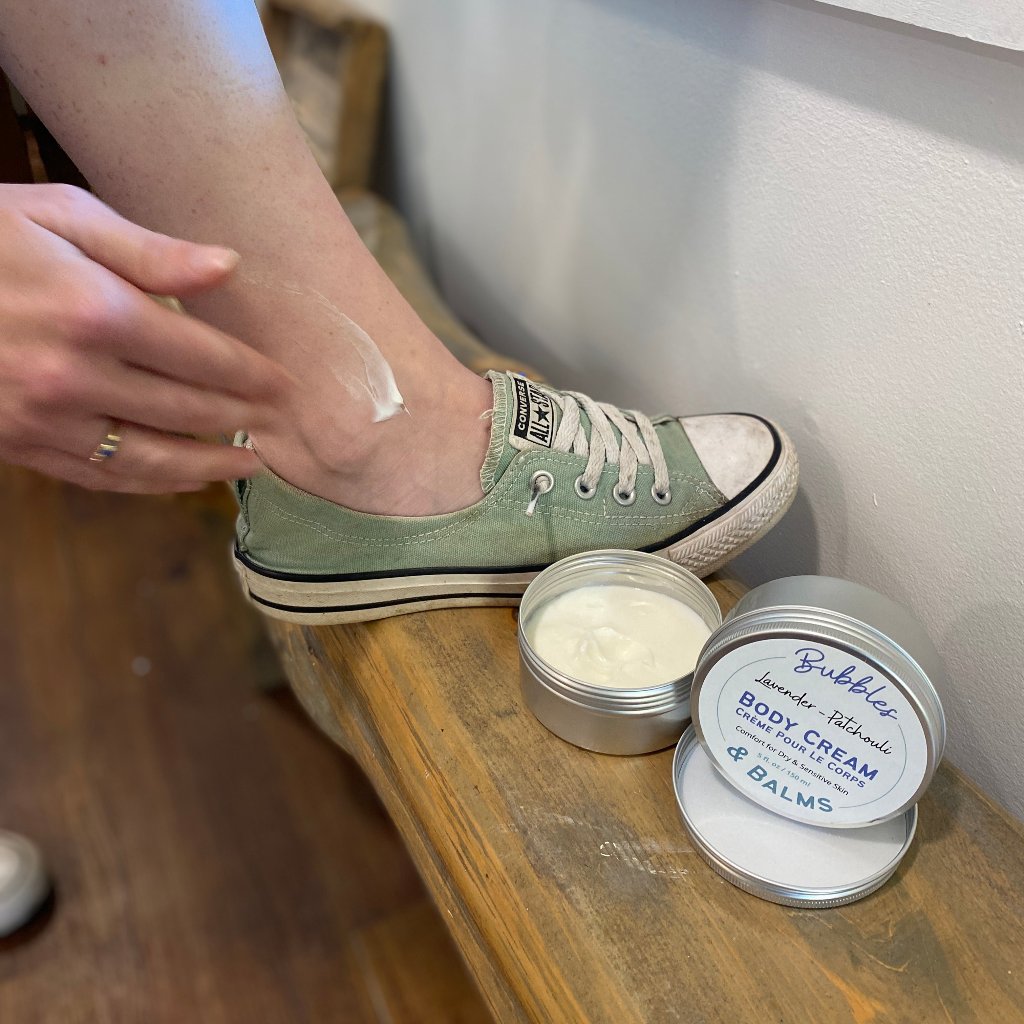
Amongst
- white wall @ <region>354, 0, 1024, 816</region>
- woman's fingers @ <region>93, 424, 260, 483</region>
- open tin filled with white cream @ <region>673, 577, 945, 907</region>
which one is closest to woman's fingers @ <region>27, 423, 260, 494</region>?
woman's fingers @ <region>93, 424, 260, 483</region>

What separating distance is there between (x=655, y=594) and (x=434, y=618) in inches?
6.0

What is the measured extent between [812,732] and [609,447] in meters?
0.24

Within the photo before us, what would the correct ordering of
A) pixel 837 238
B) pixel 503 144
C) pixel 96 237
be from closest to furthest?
pixel 96 237 < pixel 837 238 < pixel 503 144

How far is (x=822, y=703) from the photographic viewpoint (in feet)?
1.39

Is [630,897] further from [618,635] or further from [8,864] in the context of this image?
[8,864]

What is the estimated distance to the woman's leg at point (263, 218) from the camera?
426mm

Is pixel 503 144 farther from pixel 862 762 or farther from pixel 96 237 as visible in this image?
pixel 862 762

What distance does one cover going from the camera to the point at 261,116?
466 millimetres

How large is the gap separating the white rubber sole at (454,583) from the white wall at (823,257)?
0.08 meters

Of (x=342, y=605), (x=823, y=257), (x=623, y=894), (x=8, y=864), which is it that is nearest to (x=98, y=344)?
(x=342, y=605)

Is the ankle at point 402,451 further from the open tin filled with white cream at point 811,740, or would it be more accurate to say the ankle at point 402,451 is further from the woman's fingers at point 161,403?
the open tin filled with white cream at point 811,740

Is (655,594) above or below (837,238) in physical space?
A: below

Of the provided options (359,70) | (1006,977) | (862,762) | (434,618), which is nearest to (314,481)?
(434,618)

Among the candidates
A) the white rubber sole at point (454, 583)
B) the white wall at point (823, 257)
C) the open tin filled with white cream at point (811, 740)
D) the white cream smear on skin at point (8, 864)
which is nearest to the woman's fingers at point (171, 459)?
the white rubber sole at point (454, 583)
